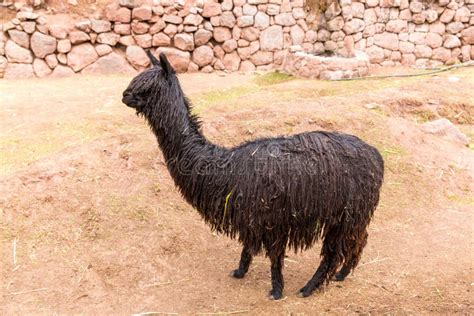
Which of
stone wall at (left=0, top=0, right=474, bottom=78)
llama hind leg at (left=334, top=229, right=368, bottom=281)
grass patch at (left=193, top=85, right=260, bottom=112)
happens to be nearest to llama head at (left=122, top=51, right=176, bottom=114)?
llama hind leg at (left=334, top=229, right=368, bottom=281)

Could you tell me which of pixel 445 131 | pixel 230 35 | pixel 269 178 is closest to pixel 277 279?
pixel 269 178

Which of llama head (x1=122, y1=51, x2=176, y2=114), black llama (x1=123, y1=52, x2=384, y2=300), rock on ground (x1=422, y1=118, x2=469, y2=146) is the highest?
llama head (x1=122, y1=51, x2=176, y2=114)

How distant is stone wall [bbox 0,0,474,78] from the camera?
32.0 feet

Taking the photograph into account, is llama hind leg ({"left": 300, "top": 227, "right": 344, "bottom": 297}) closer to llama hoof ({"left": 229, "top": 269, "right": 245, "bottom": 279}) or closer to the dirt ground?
the dirt ground

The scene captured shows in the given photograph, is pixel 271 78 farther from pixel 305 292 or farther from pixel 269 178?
pixel 269 178

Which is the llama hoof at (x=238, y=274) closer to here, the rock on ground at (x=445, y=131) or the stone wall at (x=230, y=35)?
the rock on ground at (x=445, y=131)

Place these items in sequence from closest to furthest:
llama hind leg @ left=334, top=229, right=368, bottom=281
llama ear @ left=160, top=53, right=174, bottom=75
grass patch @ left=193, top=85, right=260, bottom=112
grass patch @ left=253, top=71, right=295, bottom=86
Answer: llama ear @ left=160, top=53, right=174, bottom=75 < llama hind leg @ left=334, top=229, right=368, bottom=281 < grass patch @ left=193, top=85, right=260, bottom=112 < grass patch @ left=253, top=71, right=295, bottom=86

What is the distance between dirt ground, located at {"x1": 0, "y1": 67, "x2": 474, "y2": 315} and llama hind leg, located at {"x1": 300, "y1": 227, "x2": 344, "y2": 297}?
100mm

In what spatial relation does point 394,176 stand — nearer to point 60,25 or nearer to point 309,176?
point 309,176

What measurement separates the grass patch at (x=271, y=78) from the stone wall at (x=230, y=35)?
0.50 m

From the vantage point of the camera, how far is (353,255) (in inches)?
166

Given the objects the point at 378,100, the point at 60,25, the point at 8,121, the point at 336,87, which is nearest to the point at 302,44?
the point at 336,87

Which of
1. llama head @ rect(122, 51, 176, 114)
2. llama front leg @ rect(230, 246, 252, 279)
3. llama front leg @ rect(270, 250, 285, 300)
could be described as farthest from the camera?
llama front leg @ rect(230, 246, 252, 279)

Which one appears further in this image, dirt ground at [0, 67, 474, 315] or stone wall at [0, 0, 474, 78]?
stone wall at [0, 0, 474, 78]
